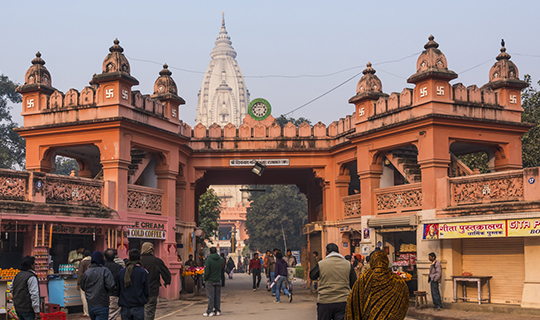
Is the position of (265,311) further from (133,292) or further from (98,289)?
(98,289)

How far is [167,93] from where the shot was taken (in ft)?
66.2

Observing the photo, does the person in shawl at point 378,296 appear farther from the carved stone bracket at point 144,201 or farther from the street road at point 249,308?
the carved stone bracket at point 144,201

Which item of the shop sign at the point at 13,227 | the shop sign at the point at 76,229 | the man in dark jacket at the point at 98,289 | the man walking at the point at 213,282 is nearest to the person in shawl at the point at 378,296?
the man in dark jacket at the point at 98,289

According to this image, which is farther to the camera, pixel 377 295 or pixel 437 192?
pixel 437 192

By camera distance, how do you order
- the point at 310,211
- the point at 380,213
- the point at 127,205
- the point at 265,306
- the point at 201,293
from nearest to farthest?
the point at 265,306, the point at 127,205, the point at 380,213, the point at 201,293, the point at 310,211

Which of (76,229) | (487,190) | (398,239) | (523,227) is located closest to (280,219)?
(398,239)

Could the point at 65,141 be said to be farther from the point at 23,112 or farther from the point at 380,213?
the point at 380,213

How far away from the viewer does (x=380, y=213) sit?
19.1m

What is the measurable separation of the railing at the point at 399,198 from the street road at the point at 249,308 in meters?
3.60

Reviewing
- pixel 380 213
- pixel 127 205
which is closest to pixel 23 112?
pixel 127 205

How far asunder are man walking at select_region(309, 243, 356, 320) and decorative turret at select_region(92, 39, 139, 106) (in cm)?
1015

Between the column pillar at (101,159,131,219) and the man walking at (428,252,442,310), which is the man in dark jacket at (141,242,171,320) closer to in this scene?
the column pillar at (101,159,131,219)

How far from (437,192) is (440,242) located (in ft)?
4.42

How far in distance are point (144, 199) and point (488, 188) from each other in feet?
32.0
